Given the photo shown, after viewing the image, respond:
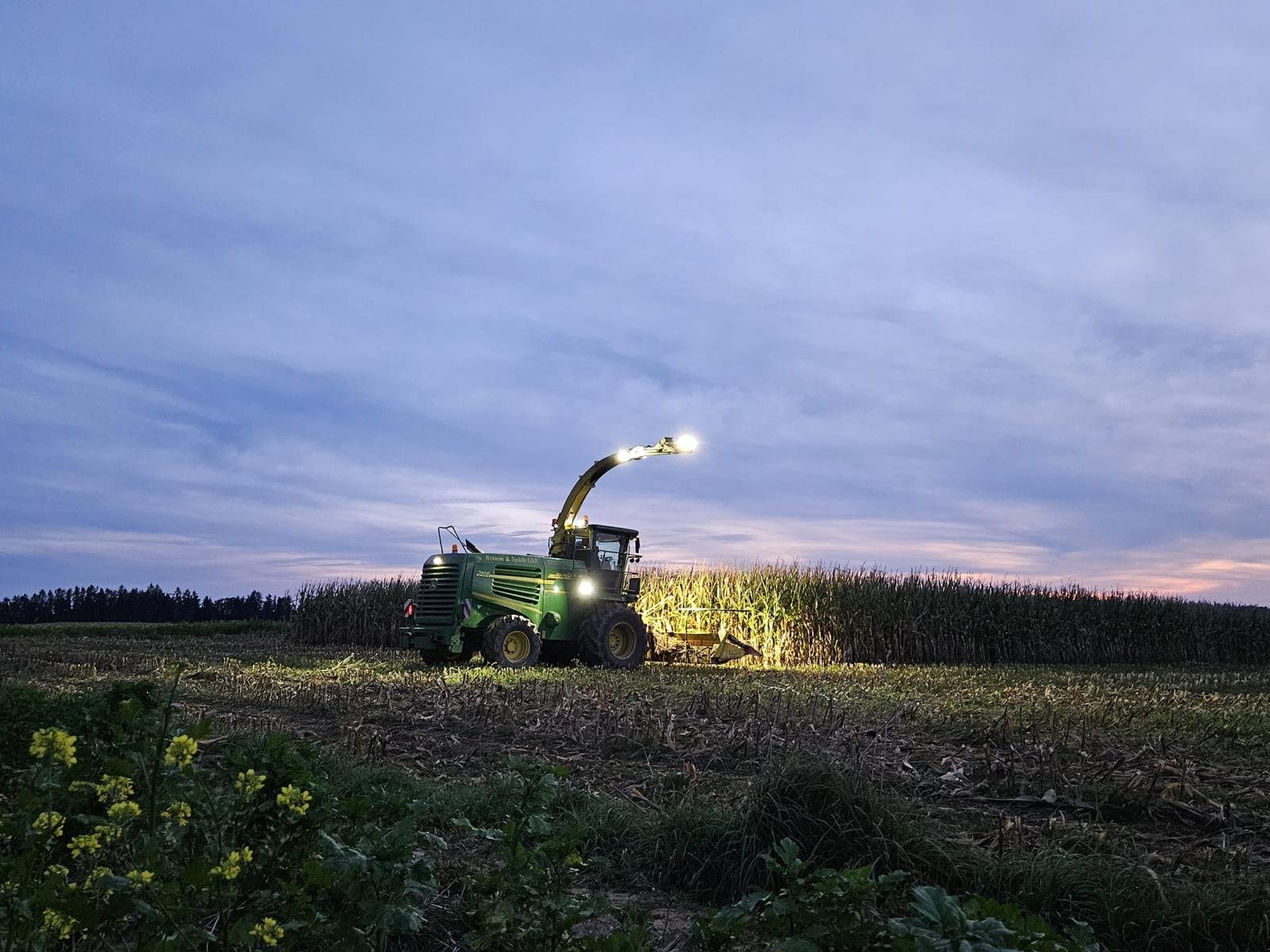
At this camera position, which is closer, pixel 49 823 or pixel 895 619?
pixel 49 823

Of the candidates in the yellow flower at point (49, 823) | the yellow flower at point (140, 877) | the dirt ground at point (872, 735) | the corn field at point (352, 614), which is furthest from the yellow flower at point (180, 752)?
the corn field at point (352, 614)

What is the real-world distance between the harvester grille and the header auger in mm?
21

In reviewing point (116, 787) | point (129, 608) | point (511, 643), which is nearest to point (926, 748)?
point (116, 787)

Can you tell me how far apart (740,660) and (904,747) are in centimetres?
1644

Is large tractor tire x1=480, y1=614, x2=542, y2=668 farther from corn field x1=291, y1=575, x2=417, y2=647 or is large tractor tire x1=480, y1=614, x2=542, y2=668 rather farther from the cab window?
corn field x1=291, y1=575, x2=417, y2=647

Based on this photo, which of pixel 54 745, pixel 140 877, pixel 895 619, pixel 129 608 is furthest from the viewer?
pixel 129 608

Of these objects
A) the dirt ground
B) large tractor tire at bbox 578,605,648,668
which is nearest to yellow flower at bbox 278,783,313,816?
the dirt ground

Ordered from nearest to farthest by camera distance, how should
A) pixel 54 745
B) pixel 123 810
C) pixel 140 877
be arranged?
A: pixel 140 877 → pixel 123 810 → pixel 54 745

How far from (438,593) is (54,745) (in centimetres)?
1566

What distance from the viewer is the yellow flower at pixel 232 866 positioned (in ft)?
9.36

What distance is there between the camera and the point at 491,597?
18016 millimetres

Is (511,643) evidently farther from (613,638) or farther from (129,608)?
(129,608)

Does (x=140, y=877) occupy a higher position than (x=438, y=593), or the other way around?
(x=438, y=593)

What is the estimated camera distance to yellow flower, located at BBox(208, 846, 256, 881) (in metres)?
2.85
